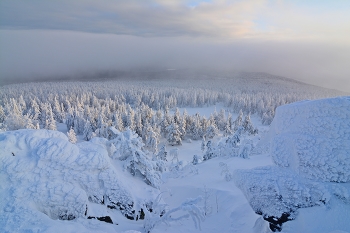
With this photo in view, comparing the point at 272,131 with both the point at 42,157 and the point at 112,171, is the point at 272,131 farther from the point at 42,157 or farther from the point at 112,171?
the point at 42,157

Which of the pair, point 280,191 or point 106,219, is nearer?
point 280,191

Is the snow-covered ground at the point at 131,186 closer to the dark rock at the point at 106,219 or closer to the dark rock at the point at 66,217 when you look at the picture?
the dark rock at the point at 66,217

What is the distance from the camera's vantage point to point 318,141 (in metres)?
7.47

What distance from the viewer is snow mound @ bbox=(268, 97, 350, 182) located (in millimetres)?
7160

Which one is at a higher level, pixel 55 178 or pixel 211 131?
pixel 55 178

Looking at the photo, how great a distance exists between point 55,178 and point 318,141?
10461mm

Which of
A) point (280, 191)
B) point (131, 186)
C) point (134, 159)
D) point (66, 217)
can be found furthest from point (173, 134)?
point (280, 191)

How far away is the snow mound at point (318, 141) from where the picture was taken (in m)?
7.16

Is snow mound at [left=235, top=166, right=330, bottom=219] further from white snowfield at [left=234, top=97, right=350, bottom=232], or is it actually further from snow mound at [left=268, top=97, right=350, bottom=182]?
snow mound at [left=268, top=97, right=350, bottom=182]

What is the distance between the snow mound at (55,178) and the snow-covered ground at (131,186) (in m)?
0.03

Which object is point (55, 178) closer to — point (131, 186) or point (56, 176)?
point (56, 176)

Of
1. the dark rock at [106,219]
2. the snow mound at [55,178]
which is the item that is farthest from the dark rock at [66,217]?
the dark rock at [106,219]

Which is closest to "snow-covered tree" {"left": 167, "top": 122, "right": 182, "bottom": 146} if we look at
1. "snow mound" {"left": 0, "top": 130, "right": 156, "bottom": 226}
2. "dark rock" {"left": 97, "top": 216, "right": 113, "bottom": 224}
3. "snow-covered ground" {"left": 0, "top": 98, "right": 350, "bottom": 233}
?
"snow-covered ground" {"left": 0, "top": 98, "right": 350, "bottom": 233}

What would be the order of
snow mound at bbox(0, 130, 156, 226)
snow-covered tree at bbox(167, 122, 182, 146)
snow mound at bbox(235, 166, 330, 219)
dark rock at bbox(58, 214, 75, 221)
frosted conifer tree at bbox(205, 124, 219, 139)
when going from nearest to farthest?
1. snow mound at bbox(235, 166, 330, 219)
2. snow mound at bbox(0, 130, 156, 226)
3. dark rock at bbox(58, 214, 75, 221)
4. snow-covered tree at bbox(167, 122, 182, 146)
5. frosted conifer tree at bbox(205, 124, 219, 139)
